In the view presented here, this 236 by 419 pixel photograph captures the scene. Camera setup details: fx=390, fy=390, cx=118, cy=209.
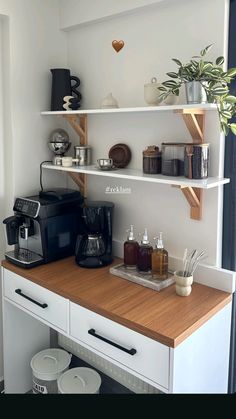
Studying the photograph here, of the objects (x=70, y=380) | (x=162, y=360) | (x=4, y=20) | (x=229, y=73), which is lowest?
(x=70, y=380)

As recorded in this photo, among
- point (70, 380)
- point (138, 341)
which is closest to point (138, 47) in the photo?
point (138, 341)

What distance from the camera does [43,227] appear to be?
1.99m

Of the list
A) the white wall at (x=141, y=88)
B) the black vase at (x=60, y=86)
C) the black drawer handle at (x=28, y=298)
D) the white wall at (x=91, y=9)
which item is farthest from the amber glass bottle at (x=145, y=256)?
the white wall at (x=91, y=9)

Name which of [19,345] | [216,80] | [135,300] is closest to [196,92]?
[216,80]

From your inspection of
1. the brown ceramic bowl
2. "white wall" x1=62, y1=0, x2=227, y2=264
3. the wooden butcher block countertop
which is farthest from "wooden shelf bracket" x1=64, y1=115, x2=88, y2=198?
the wooden butcher block countertop

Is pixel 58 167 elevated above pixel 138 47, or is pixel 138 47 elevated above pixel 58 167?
pixel 138 47

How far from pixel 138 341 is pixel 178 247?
0.60m

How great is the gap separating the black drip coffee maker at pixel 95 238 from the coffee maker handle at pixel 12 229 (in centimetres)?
34

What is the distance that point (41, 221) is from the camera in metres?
1.97

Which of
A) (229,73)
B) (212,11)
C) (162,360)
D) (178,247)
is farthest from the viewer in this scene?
(178,247)

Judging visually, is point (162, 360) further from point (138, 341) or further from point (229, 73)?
point (229, 73)

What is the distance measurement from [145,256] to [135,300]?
277mm

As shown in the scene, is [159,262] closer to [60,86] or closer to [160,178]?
[160,178]

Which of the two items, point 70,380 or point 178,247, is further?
point 70,380
